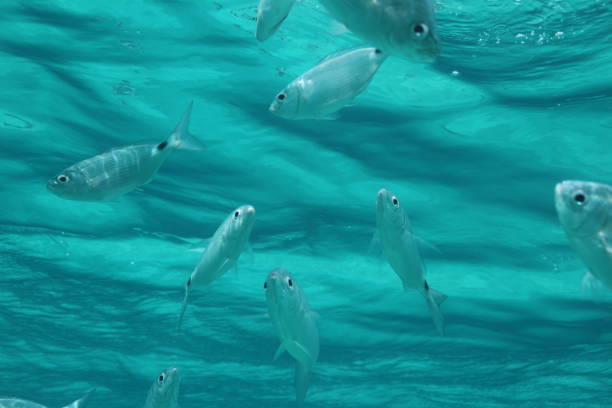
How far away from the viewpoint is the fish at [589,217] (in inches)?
144

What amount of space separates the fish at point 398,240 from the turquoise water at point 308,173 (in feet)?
4.88

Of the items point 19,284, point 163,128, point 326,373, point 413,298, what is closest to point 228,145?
point 163,128

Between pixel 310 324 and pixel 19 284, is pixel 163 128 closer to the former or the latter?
pixel 310 324

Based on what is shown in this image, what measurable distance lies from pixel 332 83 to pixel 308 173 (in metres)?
9.14

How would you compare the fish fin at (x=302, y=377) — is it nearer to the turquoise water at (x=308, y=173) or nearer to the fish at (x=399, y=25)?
the turquoise water at (x=308, y=173)

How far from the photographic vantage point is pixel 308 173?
13375 mm

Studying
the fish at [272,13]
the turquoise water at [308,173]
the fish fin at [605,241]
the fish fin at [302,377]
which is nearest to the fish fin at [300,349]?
the fish fin at [302,377]

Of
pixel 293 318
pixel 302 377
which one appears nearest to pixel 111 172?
pixel 293 318

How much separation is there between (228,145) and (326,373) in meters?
19.8

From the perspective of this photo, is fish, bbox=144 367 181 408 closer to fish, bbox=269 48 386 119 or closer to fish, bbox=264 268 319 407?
fish, bbox=264 268 319 407

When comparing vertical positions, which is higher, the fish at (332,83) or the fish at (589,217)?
the fish at (332,83)

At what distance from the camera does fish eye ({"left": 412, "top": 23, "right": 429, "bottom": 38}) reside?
2703 millimetres

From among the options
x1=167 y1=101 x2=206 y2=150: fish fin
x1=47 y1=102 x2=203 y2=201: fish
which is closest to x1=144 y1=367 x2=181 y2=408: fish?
x1=47 y1=102 x2=203 y2=201: fish

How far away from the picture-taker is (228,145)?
41.0ft
